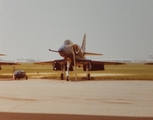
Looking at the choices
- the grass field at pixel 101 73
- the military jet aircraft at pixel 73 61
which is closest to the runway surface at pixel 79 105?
the grass field at pixel 101 73

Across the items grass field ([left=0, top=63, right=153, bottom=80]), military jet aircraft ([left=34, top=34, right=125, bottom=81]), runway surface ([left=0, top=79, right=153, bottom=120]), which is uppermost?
military jet aircraft ([left=34, top=34, right=125, bottom=81])

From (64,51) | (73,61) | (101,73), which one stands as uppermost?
(64,51)

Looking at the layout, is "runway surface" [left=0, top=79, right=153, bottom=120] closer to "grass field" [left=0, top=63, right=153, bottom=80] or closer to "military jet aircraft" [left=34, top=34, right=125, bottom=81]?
"grass field" [left=0, top=63, right=153, bottom=80]

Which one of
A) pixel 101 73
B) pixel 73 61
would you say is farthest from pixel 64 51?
pixel 101 73

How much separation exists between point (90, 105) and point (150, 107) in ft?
4.75

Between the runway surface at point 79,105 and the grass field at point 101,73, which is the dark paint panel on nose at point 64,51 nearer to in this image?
the grass field at point 101,73

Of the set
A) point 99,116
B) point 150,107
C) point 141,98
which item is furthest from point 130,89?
point 99,116

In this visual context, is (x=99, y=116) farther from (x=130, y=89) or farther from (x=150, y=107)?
(x=130, y=89)

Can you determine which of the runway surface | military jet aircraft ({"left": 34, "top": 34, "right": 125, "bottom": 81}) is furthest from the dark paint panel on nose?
the runway surface

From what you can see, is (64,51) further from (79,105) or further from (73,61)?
(79,105)

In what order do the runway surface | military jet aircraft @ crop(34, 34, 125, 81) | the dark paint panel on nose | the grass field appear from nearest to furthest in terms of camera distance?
the runway surface < the grass field < the dark paint panel on nose < military jet aircraft @ crop(34, 34, 125, 81)

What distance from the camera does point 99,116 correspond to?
558 centimetres

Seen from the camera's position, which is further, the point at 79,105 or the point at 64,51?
the point at 64,51

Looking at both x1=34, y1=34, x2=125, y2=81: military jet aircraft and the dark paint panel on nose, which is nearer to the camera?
the dark paint panel on nose
